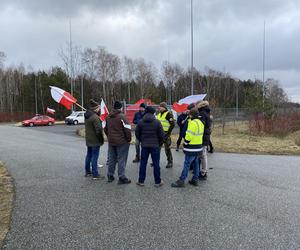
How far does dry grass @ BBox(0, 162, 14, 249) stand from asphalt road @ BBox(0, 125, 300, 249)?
11cm

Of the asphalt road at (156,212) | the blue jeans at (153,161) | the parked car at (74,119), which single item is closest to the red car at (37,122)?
the parked car at (74,119)

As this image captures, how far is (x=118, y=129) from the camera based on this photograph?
641 cm

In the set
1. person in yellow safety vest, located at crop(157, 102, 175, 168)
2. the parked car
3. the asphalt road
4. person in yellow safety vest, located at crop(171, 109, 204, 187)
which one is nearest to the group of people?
person in yellow safety vest, located at crop(171, 109, 204, 187)

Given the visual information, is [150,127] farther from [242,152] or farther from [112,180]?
[242,152]

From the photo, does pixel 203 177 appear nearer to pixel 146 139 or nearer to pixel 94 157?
pixel 146 139

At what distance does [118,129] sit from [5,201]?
8.60 feet

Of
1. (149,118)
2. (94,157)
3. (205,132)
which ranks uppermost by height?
(149,118)

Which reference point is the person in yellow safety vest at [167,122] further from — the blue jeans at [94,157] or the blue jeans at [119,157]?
the blue jeans at [94,157]

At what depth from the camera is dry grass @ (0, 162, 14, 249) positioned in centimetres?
411

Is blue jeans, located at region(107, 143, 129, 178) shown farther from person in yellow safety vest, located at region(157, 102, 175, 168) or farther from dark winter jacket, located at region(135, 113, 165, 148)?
person in yellow safety vest, located at region(157, 102, 175, 168)

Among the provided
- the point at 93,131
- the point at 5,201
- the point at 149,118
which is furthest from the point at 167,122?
the point at 5,201

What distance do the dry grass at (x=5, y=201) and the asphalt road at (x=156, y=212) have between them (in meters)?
0.11

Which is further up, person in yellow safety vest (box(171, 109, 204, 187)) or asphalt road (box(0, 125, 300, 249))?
person in yellow safety vest (box(171, 109, 204, 187))

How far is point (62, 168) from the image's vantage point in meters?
8.12
